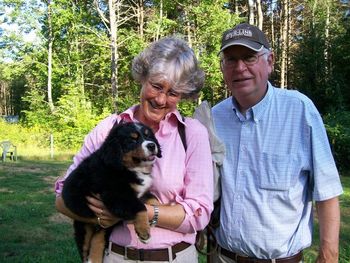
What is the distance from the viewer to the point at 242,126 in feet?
10.4

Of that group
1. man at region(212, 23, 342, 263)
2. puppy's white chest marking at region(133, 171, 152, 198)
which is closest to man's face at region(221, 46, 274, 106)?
man at region(212, 23, 342, 263)

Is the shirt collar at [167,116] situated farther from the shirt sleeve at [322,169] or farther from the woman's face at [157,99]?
the shirt sleeve at [322,169]

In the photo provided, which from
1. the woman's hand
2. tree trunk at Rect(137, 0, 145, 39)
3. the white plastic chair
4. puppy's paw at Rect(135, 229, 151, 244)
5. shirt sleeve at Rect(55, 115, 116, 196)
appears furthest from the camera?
tree trunk at Rect(137, 0, 145, 39)

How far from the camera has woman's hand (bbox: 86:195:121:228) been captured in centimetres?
278

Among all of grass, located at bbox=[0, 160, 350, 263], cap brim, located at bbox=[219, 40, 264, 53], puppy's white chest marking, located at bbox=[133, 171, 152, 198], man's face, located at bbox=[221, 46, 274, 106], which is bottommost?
grass, located at bbox=[0, 160, 350, 263]

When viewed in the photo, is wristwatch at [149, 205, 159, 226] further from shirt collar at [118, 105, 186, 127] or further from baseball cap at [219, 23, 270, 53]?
baseball cap at [219, 23, 270, 53]

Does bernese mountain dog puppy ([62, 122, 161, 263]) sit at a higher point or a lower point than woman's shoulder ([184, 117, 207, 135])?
lower

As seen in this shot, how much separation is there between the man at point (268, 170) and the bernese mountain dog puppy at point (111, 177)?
604 mm

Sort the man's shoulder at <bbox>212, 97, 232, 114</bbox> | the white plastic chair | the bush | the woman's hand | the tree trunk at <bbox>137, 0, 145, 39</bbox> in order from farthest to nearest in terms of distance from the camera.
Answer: the tree trunk at <bbox>137, 0, 145, 39</bbox>
the white plastic chair
the bush
the man's shoulder at <bbox>212, 97, 232, 114</bbox>
the woman's hand

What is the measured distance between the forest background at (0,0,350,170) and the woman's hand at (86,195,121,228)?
883 inches

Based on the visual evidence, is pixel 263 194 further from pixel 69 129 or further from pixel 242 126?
pixel 69 129

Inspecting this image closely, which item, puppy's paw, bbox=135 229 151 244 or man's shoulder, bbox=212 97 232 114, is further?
man's shoulder, bbox=212 97 232 114

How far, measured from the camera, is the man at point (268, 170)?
2887 millimetres

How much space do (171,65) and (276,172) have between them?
3.25ft
